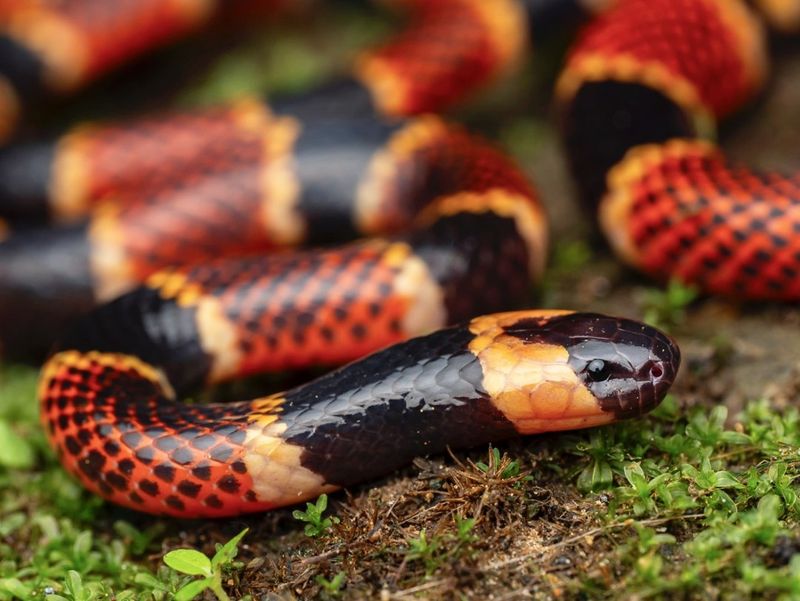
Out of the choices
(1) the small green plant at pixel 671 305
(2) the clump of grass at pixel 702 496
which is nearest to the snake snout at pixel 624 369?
(2) the clump of grass at pixel 702 496

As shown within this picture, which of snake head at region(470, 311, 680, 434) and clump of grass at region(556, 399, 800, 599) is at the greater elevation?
snake head at region(470, 311, 680, 434)

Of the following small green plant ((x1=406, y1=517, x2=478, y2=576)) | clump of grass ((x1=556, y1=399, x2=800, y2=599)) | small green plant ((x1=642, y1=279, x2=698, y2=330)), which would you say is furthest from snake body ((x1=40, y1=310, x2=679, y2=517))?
small green plant ((x1=642, y1=279, x2=698, y2=330))

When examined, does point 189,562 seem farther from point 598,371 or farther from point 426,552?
point 598,371

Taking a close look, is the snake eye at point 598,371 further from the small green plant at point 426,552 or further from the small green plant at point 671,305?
the small green plant at point 671,305

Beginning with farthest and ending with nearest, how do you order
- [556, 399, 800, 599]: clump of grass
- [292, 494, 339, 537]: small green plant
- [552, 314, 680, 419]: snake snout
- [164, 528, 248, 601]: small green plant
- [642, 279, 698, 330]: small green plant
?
1. [642, 279, 698, 330]: small green plant
2. [292, 494, 339, 537]: small green plant
3. [552, 314, 680, 419]: snake snout
4. [164, 528, 248, 601]: small green plant
5. [556, 399, 800, 599]: clump of grass

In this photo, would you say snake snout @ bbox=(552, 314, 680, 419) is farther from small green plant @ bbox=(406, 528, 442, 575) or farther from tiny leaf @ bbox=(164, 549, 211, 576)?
tiny leaf @ bbox=(164, 549, 211, 576)

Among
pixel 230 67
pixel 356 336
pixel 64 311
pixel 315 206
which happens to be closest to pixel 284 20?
pixel 230 67
